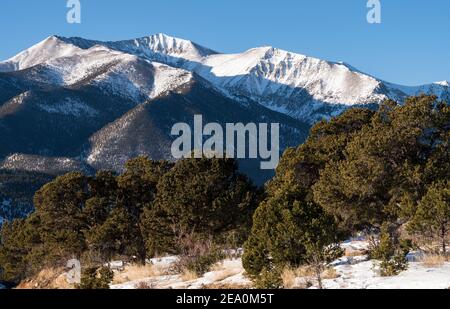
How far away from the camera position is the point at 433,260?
18562 mm

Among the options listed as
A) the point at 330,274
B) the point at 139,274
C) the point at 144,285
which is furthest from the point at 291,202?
the point at 139,274

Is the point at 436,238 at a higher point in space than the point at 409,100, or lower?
lower

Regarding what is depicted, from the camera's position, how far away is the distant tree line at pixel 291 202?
19.8 m

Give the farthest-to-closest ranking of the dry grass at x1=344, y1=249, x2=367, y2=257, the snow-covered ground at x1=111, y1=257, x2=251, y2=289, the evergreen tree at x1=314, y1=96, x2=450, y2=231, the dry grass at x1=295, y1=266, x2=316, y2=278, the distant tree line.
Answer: the evergreen tree at x1=314, y1=96, x2=450, y2=231 < the dry grass at x1=344, y1=249, x2=367, y2=257 < the snow-covered ground at x1=111, y1=257, x2=251, y2=289 < the distant tree line < the dry grass at x1=295, y1=266, x2=316, y2=278

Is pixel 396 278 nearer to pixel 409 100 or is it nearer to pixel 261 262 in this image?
pixel 261 262

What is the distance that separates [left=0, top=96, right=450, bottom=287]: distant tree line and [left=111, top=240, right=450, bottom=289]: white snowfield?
0.56m

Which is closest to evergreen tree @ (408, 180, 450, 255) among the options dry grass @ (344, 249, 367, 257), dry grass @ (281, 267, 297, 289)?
dry grass @ (344, 249, 367, 257)

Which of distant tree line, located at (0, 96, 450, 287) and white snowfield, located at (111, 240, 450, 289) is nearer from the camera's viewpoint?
white snowfield, located at (111, 240, 450, 289)

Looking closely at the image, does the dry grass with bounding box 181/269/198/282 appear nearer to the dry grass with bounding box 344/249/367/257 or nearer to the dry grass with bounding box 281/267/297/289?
the dry grass with bounding box 281/267/297/289

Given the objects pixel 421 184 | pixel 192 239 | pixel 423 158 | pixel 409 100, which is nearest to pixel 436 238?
pixel 421 184

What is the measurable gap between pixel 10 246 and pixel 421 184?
51122 millimetres

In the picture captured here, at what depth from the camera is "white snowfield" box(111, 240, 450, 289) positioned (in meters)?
15.7

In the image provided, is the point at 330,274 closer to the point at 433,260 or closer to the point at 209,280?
the point at 433,260
